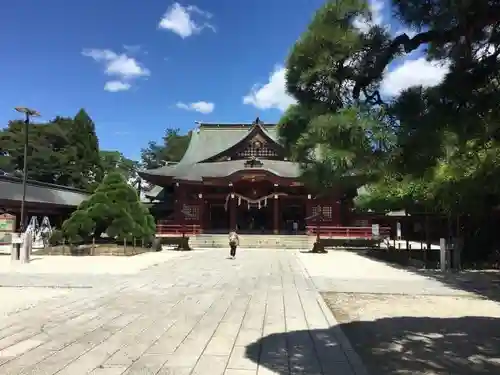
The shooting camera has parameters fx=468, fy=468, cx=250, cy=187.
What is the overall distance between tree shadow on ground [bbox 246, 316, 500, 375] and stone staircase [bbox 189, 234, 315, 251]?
81.1 ft

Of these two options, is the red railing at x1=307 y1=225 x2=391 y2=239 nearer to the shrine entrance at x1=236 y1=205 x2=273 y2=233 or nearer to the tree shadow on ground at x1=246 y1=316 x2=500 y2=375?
the shrine entrance at x1=236 y1=205 x2=273 y2=233

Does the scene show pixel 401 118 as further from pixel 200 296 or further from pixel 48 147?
pixel 48 147

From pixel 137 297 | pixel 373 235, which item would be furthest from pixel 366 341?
pixel 373 235

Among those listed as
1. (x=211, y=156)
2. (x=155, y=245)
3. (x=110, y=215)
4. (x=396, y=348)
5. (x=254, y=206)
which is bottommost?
(x=396, y=348)

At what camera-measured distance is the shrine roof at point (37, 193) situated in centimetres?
2753

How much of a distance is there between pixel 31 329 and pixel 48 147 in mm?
52135

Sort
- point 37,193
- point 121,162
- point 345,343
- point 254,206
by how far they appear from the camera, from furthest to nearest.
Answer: point 121,162 → point 254,206 → point 37,193 → point 345,343

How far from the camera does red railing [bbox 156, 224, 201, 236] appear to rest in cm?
3412

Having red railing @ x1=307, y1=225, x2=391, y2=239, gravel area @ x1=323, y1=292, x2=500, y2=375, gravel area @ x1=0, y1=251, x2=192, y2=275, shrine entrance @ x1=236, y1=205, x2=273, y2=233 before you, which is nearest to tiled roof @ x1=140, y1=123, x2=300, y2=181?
shrine entrance @ x1=236, y1=205, x2=273, y2=233

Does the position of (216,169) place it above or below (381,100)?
above

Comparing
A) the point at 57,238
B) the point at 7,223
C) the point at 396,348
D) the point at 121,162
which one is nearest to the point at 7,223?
the point at 7,223

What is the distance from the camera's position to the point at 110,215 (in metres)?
23.8

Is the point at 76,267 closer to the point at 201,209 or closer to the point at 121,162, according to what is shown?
the point at 201,209

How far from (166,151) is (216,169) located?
140 feet
